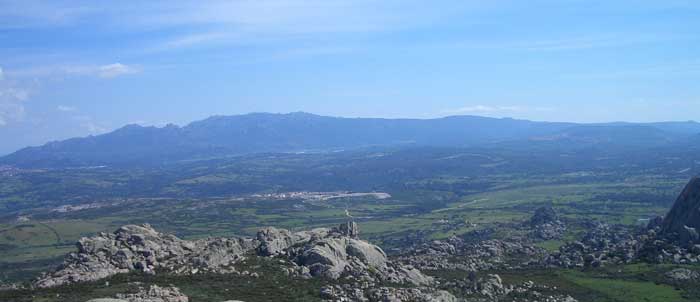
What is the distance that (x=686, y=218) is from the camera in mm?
97188

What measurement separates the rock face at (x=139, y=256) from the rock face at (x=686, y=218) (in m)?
62.6

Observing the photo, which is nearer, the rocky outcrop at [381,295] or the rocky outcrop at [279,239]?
the rocky outcrop at [381,295]

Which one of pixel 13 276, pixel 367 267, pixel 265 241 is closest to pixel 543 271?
pixel 367 267

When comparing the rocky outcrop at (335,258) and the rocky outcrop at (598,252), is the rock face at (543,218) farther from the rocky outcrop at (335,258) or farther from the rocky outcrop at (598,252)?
the rocky outcrop at (335,258)

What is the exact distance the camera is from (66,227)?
196250mm

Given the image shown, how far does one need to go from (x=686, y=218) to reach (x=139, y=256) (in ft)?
258

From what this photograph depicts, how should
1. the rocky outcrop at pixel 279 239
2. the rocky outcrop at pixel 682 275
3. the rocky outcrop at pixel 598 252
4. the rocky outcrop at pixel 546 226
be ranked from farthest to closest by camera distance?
1. the rocky outcrop at pixel 546 226
2. the rocky outcrop at pixel 598 252
3. the rocky outcrop at pixel 682 275
4. the rocky outcrop at pixel 279 239

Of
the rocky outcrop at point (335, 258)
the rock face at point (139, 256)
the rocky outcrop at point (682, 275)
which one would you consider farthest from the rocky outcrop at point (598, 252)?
the rock face at point (139, 256)

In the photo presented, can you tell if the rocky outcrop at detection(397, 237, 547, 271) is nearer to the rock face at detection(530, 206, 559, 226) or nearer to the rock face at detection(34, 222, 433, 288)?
the rock face at detection(34, 222, 433, 288)

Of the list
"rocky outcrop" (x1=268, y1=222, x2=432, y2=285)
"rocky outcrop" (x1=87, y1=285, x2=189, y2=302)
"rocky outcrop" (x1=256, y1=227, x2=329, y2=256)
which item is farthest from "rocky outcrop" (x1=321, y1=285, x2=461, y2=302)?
"rocky outcrop" (x1=256, y1=227, x2=329, y2=256)

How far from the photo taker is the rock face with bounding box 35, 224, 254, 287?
207 feet

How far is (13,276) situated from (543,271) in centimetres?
9545

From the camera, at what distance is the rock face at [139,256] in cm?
6306

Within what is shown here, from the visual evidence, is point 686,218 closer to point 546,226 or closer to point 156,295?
point 546,226
